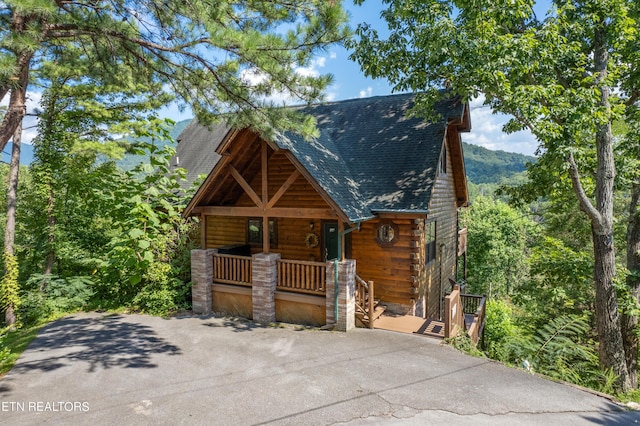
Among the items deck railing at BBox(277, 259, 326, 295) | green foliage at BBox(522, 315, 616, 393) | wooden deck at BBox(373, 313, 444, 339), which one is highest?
deck railing at BBox(277, 259, 326, 295)

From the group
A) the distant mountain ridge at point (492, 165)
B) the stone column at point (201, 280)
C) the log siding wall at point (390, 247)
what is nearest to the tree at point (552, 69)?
the log siding wall at point (390, 247)

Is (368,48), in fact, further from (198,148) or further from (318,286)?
(198,148)

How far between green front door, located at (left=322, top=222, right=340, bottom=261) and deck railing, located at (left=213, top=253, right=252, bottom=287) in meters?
2.44

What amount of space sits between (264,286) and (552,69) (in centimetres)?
962

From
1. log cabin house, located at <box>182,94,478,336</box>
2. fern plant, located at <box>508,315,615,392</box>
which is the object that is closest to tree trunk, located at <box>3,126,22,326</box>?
log cabin house, located at <box>182,94,478,336</box>

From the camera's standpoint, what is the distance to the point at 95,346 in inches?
309

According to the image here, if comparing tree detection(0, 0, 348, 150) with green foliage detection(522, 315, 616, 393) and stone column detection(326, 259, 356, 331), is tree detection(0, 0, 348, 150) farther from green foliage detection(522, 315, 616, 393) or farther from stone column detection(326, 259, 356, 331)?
green foliage detection(522, 315, 616, 393)

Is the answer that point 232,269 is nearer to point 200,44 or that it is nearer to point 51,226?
point 200,44

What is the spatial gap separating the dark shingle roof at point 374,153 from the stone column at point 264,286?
264cm

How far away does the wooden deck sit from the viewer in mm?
8477

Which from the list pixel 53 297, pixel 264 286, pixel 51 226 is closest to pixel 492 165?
pixel 264 286

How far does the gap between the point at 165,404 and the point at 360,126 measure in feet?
35.9

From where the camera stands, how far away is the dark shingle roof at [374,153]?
942cm

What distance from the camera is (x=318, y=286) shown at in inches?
356
